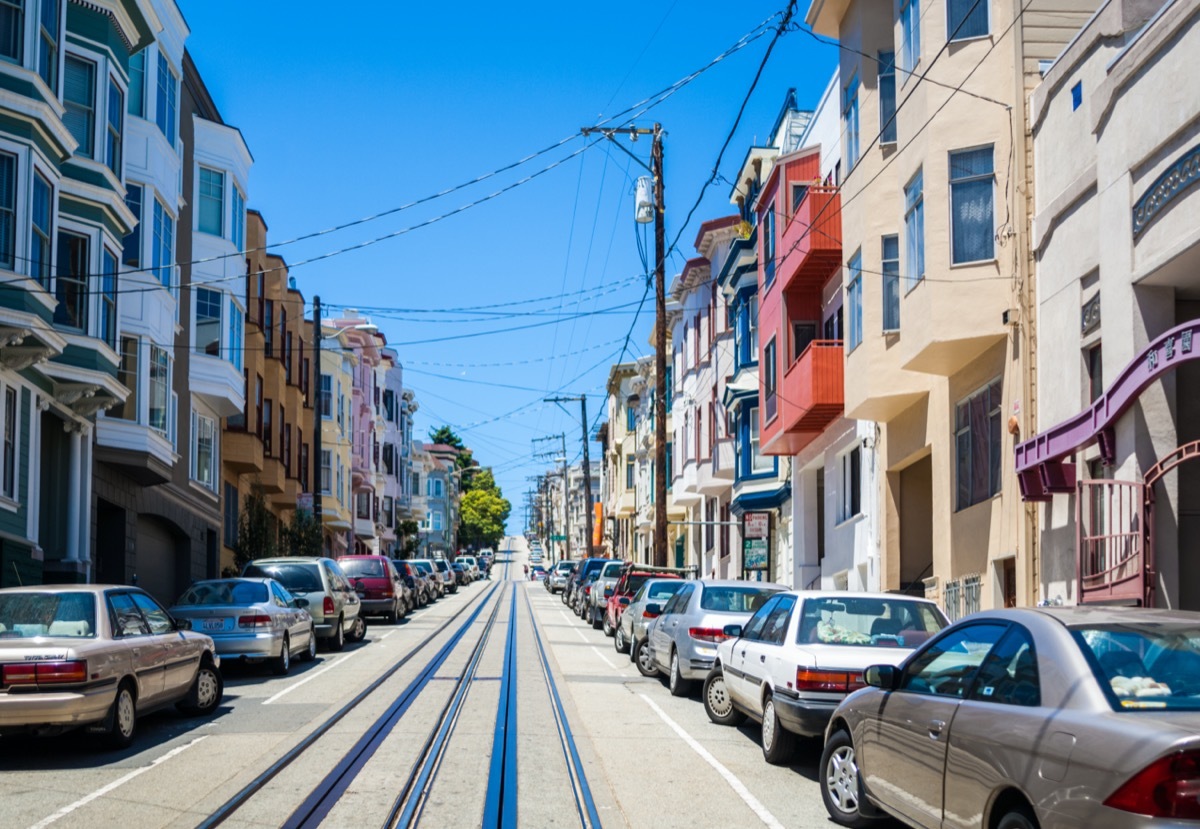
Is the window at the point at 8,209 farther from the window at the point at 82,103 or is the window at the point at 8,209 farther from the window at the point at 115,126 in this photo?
the window at the point at 115,126

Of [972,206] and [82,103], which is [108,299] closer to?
[82,103]

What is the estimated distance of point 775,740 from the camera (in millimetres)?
12281

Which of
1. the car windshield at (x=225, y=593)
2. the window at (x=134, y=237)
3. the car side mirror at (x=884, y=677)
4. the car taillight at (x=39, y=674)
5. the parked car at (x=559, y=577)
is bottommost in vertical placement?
the parked car at (x=559, y=577)

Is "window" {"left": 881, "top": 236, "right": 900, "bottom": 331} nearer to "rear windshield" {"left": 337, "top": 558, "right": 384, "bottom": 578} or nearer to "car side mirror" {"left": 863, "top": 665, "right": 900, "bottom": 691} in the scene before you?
"car side mirror" {"left": 863, "top": 665, "right": 900, "bottom": 691}

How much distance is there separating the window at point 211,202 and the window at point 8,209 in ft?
47.4

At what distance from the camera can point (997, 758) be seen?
275 inches

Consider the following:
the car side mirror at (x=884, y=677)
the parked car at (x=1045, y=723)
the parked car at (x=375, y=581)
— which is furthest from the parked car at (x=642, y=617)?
the parked car at (x=1045, y=723)

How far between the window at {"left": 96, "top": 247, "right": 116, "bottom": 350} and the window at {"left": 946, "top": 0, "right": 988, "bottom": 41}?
1471 centimetres

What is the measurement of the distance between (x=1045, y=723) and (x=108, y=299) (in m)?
22.1

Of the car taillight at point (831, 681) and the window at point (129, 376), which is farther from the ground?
the window at point (129, 376)

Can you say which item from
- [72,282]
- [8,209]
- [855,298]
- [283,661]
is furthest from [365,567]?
[8,209]

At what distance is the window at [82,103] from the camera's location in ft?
79.7

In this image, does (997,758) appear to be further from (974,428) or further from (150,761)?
(974,428)

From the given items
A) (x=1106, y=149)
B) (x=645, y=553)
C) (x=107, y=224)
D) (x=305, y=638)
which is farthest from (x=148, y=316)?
(x=645, y=553)
